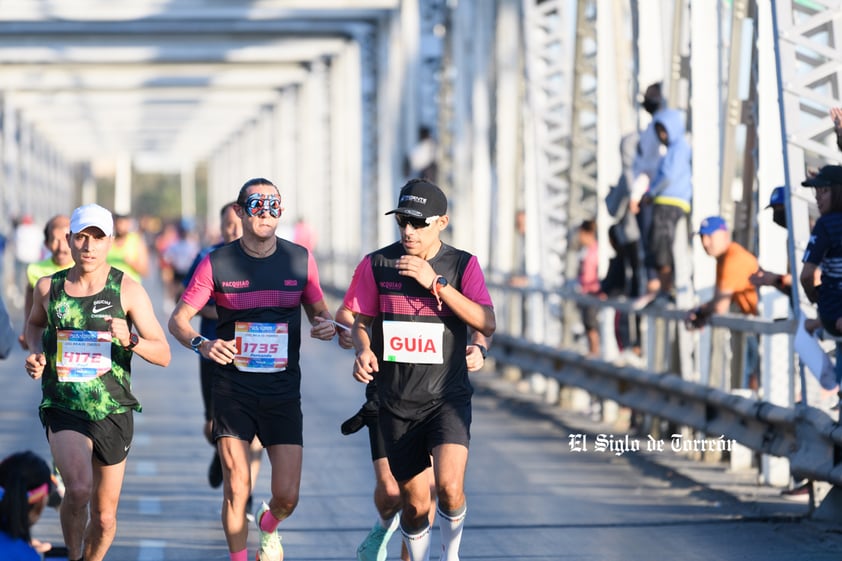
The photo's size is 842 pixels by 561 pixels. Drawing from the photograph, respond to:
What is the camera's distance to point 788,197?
10.4 meters

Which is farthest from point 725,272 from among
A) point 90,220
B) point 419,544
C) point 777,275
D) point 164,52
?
point 164,52

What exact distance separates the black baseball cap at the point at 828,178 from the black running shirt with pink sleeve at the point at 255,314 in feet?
9.62

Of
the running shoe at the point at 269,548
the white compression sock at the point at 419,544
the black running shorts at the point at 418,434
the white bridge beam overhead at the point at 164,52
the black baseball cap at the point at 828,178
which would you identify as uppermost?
the white bridge beam overhead at the point at 164,52

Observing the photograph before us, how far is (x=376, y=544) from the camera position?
832cm

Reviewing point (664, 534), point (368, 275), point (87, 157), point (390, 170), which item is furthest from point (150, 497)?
point (87, 157)

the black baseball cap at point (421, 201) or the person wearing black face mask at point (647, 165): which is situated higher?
the person wearing black face mask at point (647, 165)

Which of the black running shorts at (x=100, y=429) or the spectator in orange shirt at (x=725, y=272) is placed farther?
the spectator in orange shirt at (x=725, y=272)

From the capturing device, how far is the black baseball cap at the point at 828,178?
945 centimetres

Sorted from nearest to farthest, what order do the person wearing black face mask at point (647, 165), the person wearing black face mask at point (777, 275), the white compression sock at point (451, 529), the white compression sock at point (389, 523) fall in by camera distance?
the white compression sock at point (451, 529), the white compression sock at point (389, 523), the person wearing black face mask at point (777, 275), the person wearing black face mask at point (647, 165)

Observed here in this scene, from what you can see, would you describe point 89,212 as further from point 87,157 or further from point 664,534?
point 87,157

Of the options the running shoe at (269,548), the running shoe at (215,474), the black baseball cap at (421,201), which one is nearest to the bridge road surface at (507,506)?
the running shoe at (215,474)

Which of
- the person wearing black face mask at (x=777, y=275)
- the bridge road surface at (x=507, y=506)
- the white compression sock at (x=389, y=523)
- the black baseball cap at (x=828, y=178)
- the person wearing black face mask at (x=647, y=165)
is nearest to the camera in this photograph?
the white compression sock at (x=389, y=523)

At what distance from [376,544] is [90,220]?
198 cm

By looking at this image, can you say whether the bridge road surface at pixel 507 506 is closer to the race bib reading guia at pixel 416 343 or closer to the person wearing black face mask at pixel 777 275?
the person wearing black face mask at pixel 777 275
